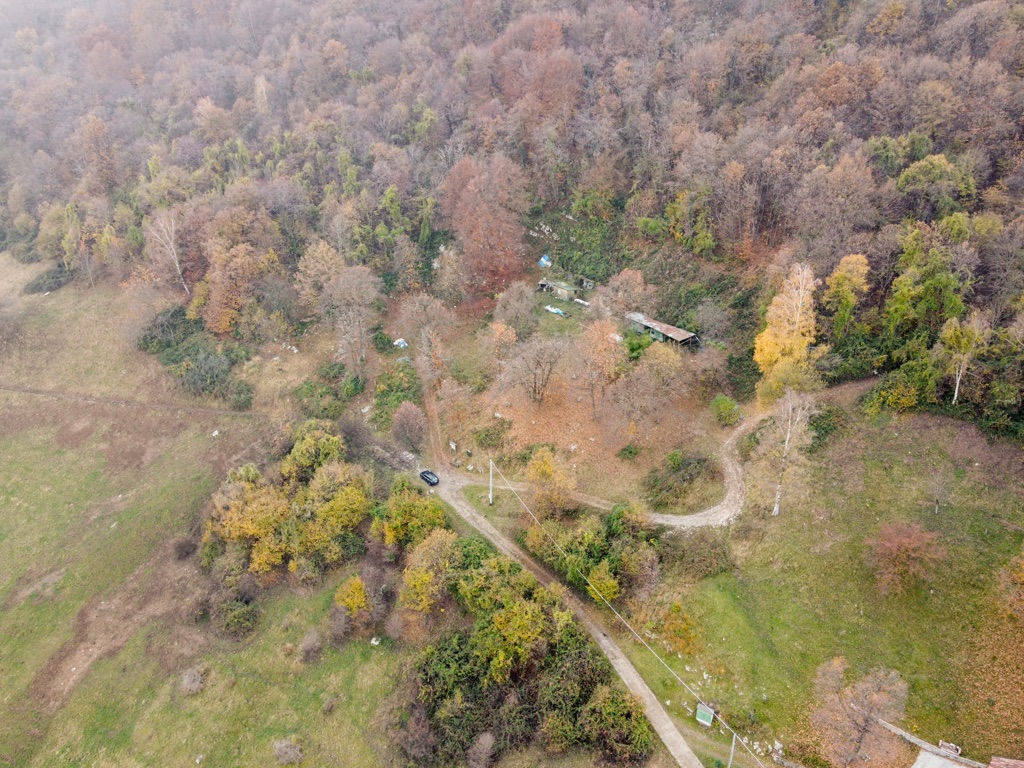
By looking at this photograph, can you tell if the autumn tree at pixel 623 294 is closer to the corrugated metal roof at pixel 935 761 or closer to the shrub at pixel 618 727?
the shrub at pixel 618 727

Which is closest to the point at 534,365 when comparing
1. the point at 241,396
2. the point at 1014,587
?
the point at 241,396

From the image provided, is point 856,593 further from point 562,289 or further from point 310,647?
point 562,289

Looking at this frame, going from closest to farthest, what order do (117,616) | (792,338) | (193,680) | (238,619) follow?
(193,680)
(238,619)
(792,338)
(117,616)

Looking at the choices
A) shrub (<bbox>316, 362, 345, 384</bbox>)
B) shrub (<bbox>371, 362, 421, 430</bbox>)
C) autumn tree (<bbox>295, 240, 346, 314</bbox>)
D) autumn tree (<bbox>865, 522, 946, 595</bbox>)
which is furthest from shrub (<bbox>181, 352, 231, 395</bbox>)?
autumn tree (<bbox>865, 522, 946, 595</bbox>)

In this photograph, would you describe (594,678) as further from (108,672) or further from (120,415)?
(120,415)

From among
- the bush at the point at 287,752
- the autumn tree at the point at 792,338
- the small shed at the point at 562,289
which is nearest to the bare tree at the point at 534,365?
the small shed at the point at 562,289

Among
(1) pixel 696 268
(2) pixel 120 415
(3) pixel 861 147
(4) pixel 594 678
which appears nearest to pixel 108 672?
(2) pixel 120 415
